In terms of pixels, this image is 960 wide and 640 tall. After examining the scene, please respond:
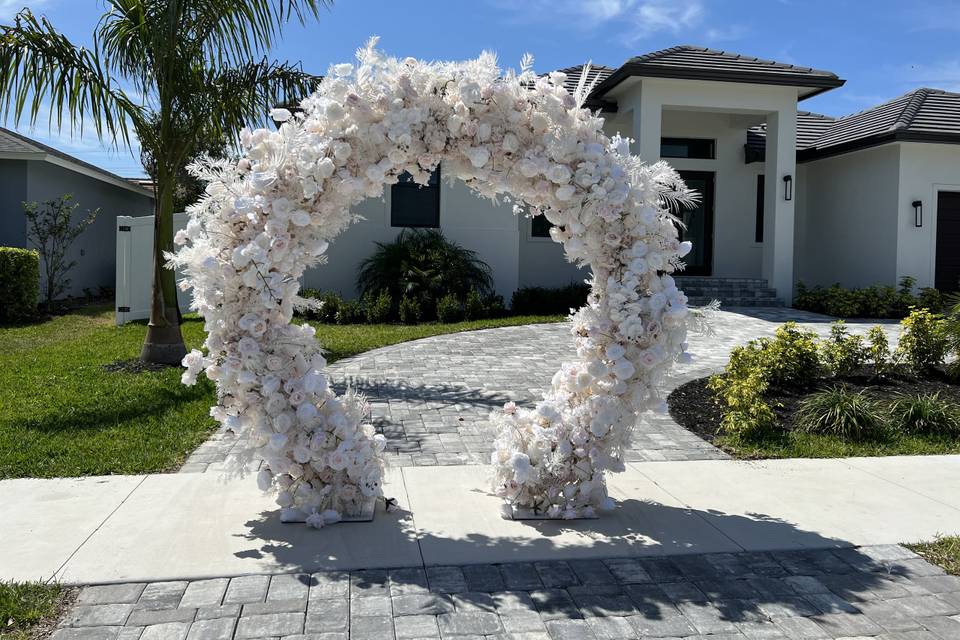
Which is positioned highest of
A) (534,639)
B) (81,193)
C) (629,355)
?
(81,193)

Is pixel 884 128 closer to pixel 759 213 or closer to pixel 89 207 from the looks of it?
pixel 759 213

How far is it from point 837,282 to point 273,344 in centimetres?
1541

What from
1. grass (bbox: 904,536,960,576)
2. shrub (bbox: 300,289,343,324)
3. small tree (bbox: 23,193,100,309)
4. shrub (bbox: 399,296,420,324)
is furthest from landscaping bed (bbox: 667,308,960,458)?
small tree (bbox: 23,193,100,309)

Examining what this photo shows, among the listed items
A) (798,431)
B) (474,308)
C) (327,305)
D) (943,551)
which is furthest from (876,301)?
(943,551)

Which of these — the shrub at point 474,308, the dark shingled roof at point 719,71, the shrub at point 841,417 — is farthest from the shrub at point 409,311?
the shrub at point 841,417

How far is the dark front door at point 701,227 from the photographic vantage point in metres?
17.7

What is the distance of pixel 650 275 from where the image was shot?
451 cm

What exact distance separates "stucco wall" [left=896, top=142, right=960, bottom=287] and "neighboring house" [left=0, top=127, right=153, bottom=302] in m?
17.4

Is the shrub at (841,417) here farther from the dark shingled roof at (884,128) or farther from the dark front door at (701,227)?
the dark front door at (701,227)

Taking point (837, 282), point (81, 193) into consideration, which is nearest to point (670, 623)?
point (837, 282)

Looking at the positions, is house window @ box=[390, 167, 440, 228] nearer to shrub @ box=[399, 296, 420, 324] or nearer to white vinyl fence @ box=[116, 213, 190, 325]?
shrub @ box=[399, 296, 420, 324]

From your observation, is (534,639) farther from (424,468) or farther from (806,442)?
(806,442)

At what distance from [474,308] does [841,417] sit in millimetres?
8454

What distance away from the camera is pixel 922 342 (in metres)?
8.58
